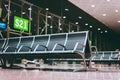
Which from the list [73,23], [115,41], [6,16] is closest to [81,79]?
[6,16]

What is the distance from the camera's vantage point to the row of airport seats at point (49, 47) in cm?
563

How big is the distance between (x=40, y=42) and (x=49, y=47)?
20.0 inches

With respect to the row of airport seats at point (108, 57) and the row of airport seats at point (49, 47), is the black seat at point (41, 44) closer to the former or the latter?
the row of airport seats at point (49, 47)

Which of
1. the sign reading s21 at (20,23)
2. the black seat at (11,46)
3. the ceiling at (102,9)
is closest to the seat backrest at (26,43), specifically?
the black seat at (11,46)

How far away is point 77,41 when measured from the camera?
5.77 metres

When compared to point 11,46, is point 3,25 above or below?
above

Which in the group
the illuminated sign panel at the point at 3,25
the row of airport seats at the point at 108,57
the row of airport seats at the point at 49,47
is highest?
the illuminated sign panel at the point at 3,25

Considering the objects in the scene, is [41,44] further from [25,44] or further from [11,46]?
[11,46]

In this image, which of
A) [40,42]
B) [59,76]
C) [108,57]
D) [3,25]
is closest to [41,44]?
[40,42]

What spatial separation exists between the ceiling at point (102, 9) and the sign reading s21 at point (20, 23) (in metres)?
3.18

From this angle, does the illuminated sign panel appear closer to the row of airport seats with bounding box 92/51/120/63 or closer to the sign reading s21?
the sign reading s21

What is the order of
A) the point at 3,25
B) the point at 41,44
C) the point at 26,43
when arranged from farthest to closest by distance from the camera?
the point at 3,25 → the point at 26,43 → the point at 41,44

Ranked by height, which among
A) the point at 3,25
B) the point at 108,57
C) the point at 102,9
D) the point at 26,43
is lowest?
the point at 108,57

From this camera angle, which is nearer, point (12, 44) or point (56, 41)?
point (56, 41)
